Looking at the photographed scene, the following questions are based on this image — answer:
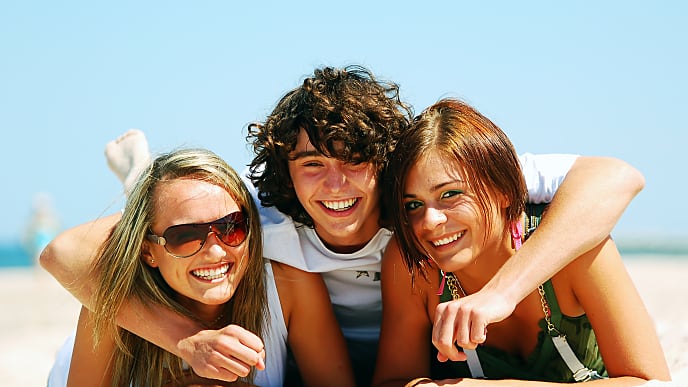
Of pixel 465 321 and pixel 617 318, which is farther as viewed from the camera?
pixel 617 318

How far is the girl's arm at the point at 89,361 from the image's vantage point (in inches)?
159

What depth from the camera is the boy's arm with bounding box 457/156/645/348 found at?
310cm

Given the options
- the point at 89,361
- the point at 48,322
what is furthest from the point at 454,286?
the point at 48,322

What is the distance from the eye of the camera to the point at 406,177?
11.7 ft

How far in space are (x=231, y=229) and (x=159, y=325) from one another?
597 millimetres

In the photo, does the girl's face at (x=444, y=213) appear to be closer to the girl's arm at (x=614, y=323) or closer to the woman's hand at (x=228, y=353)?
the girl's arm at (x=614, y=323)

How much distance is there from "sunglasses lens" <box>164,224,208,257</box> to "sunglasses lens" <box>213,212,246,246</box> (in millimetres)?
74

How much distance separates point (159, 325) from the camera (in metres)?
3.78

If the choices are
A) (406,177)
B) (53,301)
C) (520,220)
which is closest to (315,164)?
(406,177)

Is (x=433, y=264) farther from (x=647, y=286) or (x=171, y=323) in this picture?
(x=647, y=286)

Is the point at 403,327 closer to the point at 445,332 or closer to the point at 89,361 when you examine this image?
the point at 445,332

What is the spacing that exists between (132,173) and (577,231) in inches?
153

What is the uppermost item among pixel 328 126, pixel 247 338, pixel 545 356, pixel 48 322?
pixel 328 126

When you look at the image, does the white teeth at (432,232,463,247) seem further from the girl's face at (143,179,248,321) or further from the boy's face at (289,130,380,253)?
the girl's face at (143,179,248,321)
